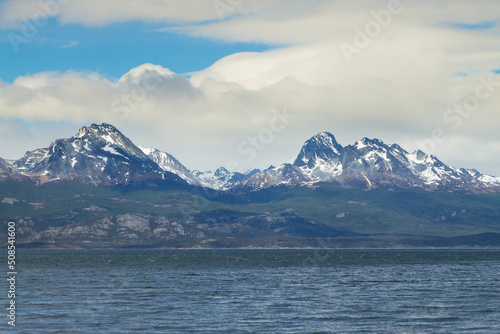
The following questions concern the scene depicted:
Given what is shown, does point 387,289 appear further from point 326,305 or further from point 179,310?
point 179,310

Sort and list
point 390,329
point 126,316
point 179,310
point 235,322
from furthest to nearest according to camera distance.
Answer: point 179,310, point 126,316, point 235,322, point 390,329

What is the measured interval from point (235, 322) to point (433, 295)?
57.5m

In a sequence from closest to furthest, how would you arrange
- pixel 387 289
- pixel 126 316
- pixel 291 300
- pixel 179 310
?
pixel 126 316 → pixel 179 310 → pixel 291 300 → pixel 387 289

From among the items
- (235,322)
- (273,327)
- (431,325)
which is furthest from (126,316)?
(431,325)

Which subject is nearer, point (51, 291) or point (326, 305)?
point (326, 305)

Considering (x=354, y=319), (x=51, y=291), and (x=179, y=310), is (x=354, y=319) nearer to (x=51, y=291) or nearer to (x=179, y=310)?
(x=179, y=310)

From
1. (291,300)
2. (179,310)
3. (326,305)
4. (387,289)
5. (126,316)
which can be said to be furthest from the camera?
(387,289)

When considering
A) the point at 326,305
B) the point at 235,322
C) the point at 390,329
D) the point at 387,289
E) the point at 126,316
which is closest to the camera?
the point at 390,329

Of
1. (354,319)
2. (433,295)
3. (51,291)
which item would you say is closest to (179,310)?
(354,319)

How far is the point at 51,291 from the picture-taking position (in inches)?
5438

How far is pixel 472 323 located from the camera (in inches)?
3605

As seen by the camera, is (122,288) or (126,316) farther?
(122,288)

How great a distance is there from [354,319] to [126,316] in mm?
35995

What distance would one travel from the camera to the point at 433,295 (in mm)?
131125
